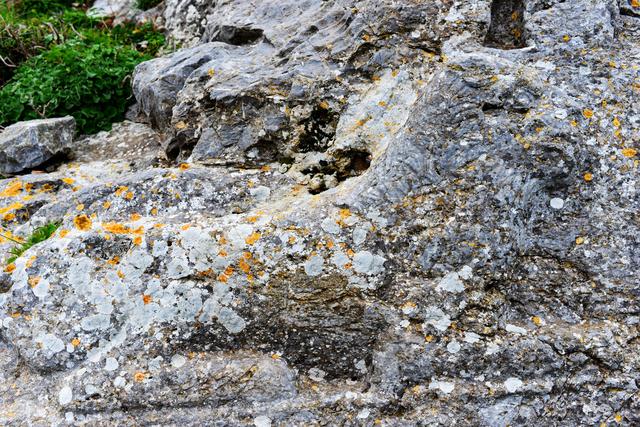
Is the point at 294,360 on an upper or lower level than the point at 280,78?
lower

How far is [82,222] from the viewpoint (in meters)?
5.08

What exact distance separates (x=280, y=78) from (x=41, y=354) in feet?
10.1

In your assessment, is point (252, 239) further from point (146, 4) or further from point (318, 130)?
point (146, 4)

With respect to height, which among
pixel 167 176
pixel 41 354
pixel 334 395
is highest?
pixel 167 176

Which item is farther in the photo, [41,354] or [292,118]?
[292,118]

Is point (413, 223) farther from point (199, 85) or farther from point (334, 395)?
point (199, 85)

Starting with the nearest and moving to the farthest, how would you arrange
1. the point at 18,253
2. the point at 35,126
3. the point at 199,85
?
the point at 18,253
the point at 199,85
the point at 35,126

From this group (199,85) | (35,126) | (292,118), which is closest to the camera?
(292,118)

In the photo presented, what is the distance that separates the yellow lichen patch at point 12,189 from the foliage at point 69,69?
139cm

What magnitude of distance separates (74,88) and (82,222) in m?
3.02

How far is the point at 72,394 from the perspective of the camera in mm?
4426

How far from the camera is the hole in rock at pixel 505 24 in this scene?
5.46 m

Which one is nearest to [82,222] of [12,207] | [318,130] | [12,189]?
[12,207]

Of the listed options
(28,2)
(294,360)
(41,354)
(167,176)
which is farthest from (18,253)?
(28,2)
